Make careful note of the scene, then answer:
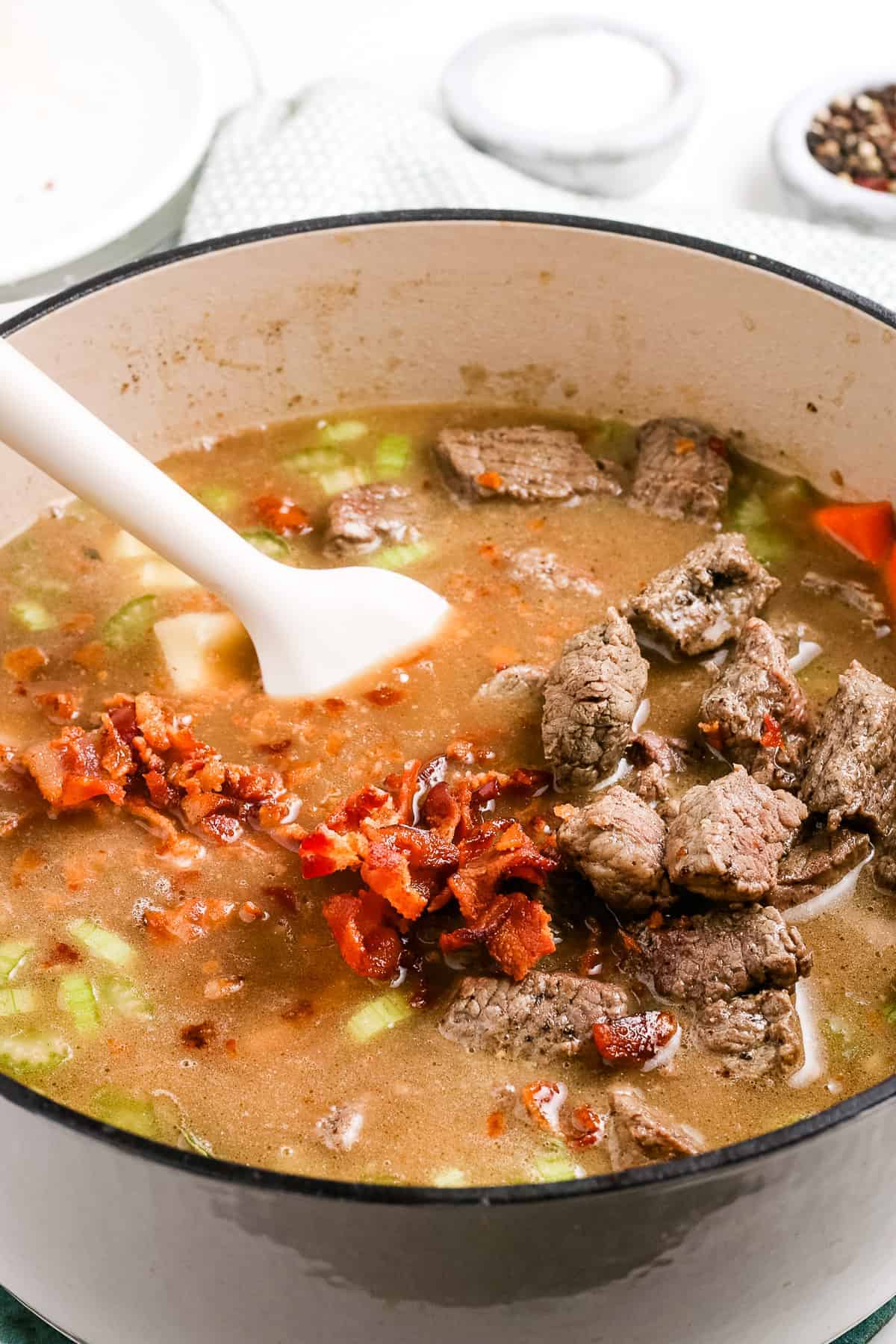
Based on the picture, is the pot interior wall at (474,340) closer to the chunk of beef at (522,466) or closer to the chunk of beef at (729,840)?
the chunk of beef at (522,466)

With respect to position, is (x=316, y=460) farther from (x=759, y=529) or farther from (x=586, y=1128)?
(x=586, y=1128)

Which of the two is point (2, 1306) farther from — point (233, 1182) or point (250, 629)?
point (250, 629)

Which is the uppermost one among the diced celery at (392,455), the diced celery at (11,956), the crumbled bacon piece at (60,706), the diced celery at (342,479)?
the crumbled bacon piece at (60,706)

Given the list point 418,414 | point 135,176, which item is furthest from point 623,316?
point 135,176

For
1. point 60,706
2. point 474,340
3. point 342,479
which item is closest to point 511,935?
point 60,706

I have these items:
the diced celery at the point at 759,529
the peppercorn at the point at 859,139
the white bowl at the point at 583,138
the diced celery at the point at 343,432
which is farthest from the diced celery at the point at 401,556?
the peppercorn at the point at 859,139

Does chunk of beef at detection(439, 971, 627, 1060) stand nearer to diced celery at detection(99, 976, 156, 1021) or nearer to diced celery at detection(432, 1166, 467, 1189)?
diced celery at detection(432, 1166, 467, 1189)
